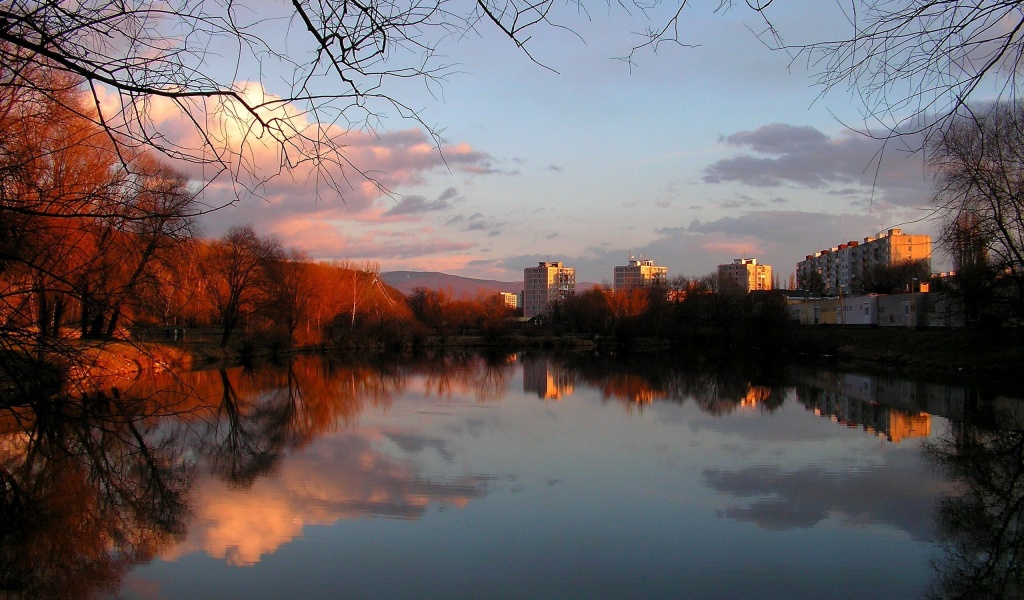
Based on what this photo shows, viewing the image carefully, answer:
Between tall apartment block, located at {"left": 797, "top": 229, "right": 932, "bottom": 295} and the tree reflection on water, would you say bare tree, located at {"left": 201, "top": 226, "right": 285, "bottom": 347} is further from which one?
tall apartment block, located at {"left": 797, "top": 229, "right": 932, "bottom": 295}

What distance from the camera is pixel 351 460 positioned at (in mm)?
8023

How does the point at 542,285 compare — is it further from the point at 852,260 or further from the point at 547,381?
the point at 547,381

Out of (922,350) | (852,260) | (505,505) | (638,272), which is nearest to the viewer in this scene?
(505,505)

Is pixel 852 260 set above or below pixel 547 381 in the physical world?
above

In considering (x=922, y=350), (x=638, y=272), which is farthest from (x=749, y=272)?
(x=922, y=350)


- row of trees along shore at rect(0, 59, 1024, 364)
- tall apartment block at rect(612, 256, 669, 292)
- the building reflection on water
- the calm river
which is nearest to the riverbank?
row of trees along shore at rect(0, 59, 1024, 364)

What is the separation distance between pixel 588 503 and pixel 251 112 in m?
5.04

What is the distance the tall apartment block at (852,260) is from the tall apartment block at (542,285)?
1649 inches

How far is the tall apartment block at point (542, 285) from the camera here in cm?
12275

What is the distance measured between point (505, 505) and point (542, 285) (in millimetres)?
117782

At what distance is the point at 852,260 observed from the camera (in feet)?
245

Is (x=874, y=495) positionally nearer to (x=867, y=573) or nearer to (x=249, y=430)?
(x=867, y=573)

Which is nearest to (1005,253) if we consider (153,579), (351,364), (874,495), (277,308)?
(874,495)

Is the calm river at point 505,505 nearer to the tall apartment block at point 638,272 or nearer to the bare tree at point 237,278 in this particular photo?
the bare tree at point 237,278
